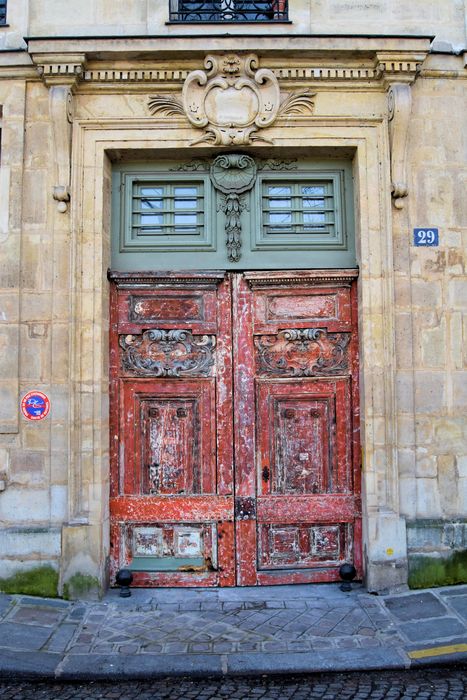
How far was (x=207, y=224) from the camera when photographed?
18.6 feet

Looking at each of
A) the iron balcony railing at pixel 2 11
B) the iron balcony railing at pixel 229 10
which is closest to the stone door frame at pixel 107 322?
the iron balcony railing at pixel 229 10

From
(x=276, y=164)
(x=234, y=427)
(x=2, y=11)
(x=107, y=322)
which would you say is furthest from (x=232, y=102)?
(x=234, y=427)

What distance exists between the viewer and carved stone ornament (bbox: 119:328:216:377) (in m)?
5.56

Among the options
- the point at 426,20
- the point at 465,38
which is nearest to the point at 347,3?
the point at 426,20

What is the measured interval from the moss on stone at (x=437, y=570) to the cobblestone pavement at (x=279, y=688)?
1148 millimetres

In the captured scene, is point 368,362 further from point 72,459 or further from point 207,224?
point 72,459

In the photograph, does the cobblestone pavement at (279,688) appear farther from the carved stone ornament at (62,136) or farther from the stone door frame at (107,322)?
the carved stone ornament at (62,136)

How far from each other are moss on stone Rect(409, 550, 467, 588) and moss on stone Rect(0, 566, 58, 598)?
298 cm

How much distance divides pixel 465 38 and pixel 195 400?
4046 millimetres

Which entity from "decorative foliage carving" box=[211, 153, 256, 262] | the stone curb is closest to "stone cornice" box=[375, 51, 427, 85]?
"decorative foliage carving" box=[211, 153, 256, 262]

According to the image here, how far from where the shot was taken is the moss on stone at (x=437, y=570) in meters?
5.23

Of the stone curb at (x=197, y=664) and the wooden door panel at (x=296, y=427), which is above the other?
the wooden door panel at (x=296, y=427)

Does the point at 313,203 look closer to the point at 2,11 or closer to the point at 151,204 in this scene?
the point at 151,204

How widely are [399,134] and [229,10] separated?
194 cm
